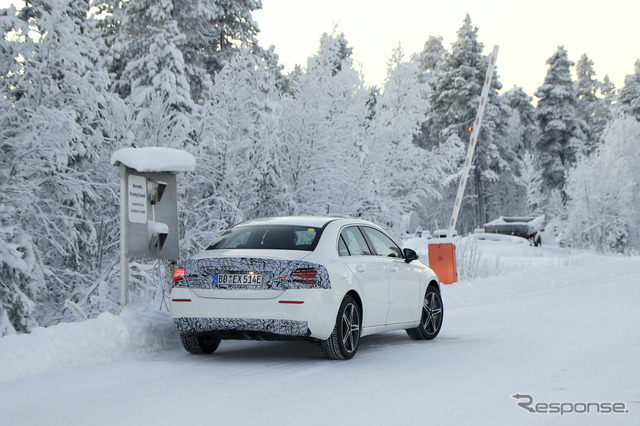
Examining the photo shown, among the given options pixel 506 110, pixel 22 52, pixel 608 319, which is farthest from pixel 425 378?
pixel 506 110

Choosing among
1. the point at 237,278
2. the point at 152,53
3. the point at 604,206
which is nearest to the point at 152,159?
the point at 237,278

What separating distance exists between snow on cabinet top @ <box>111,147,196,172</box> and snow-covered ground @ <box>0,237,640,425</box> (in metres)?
1.83

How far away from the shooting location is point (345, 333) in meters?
8.84

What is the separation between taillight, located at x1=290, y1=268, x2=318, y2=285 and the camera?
328 inches

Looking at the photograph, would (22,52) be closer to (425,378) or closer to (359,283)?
(359,283)

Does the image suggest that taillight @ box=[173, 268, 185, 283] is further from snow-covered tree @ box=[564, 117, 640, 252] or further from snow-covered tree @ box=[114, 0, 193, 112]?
snow-covered tree @ box=[564, 117, 640, 252]

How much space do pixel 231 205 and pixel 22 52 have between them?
4787mm

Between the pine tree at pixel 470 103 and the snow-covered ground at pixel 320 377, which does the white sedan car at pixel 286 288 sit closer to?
the snow-covered ground at pixel 320 377

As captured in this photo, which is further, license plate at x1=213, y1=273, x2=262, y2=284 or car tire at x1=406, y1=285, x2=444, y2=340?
car tire at x1=406, y1=285, x2=444, y2=340

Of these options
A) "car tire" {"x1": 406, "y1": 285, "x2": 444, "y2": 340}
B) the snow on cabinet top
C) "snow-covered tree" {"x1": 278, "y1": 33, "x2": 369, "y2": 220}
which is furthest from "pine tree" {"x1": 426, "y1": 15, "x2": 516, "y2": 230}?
the snow on cabinet top

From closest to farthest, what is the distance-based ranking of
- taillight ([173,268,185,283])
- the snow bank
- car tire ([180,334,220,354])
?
the snow bank, taillight ([173,268,185,283]), car tire ([180,334,220,354])

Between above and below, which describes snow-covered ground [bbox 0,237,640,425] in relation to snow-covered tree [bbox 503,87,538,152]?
below

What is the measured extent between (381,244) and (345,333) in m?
1.84

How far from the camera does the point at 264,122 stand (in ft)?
56.6
